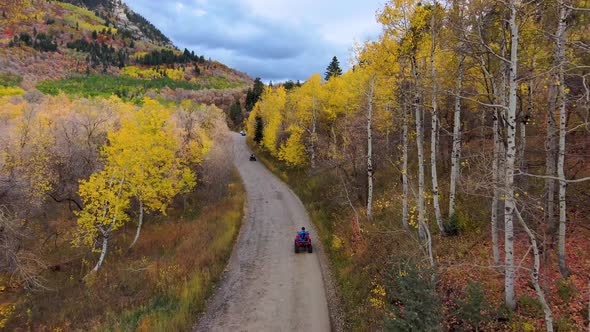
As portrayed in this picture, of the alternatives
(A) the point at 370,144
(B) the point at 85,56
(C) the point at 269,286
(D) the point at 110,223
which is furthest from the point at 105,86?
(C) the point at 269,286

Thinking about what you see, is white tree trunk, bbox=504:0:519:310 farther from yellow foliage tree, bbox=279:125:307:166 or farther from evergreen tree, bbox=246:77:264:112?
evergreen tree, bbox=246:77:264:112

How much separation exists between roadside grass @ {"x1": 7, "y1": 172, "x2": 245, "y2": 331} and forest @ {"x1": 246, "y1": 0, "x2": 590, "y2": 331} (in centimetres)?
656

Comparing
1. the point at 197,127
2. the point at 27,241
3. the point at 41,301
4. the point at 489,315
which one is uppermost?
the point at 197,127

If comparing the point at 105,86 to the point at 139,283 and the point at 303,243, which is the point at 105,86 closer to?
the point at 139,283

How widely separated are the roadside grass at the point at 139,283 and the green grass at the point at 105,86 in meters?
65.3

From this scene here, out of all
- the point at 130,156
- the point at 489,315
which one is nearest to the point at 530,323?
the point at 489,315

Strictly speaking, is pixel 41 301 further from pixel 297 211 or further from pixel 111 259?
pixel 297 211

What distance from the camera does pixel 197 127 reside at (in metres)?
29.5

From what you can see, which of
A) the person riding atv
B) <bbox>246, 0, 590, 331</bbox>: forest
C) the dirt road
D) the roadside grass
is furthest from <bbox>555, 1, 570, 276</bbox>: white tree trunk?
the roadside grass

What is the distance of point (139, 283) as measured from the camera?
1552 cm

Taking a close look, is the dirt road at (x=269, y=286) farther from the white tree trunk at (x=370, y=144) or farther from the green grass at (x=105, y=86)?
the green grass at (x=105, y=86)

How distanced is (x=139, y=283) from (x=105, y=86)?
97920 millimetres

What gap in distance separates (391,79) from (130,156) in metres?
14.8

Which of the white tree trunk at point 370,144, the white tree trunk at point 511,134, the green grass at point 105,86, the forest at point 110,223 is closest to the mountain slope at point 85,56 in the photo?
the green grass at point 105,86
